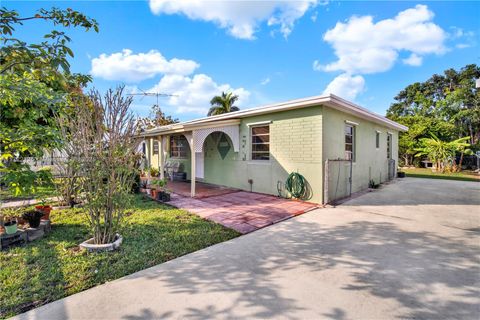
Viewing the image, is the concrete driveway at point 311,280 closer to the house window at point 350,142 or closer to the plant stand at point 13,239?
the plant stand at point 13,239

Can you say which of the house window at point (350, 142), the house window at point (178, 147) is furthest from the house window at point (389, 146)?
the house window at point (178, 147)

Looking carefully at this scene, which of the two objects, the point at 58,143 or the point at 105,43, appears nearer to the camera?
the point at 58,143

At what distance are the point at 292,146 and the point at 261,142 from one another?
56.5 inches

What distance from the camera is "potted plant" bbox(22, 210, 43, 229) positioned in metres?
4.01

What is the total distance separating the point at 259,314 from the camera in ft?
6.89

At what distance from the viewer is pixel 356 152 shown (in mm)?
8602

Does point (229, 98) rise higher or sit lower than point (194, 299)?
higher

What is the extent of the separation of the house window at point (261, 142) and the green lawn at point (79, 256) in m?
4.02

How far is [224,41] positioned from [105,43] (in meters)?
5.47

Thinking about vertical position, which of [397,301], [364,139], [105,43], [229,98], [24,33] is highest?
[229,98]

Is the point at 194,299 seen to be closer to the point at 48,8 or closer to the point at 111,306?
the point at 111,306

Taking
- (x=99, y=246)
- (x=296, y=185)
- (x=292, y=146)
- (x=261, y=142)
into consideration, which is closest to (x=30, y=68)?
(x=99, y=246)

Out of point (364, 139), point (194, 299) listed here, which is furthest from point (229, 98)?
point (194, 299)

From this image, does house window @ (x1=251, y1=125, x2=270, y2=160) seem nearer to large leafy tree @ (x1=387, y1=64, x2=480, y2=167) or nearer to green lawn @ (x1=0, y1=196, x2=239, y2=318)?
green lawn @ (x1=0, y1=196, x2=239, y2=318)
